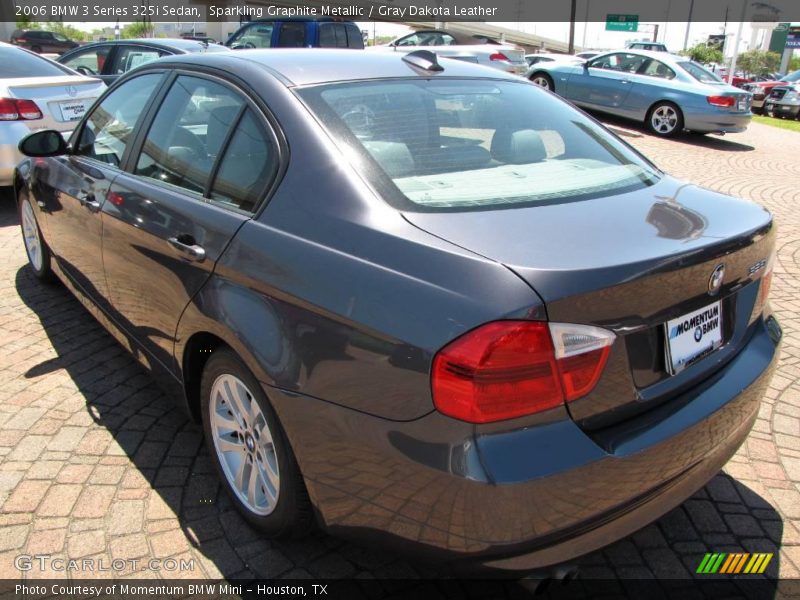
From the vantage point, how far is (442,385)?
5.58ft

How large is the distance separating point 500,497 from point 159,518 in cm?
154

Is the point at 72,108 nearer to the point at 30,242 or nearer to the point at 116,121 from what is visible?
the point at 30,242

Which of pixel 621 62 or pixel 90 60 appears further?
pixel 621 62

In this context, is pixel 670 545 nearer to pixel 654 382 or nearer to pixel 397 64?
pixel 654 382

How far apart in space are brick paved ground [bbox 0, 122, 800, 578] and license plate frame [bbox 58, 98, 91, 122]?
131 inches

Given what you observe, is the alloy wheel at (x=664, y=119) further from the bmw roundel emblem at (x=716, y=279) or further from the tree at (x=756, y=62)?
the tree at (x=756, y=62)

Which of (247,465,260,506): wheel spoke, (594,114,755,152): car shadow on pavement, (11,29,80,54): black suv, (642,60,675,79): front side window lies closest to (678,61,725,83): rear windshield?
(642,60,675,79): front side window

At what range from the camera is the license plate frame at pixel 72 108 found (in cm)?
673

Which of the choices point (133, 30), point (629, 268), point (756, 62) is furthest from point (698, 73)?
point (133, 30)

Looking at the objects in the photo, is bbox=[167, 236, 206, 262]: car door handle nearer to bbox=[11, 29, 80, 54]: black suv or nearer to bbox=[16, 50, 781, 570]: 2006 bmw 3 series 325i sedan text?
bbox=[16, 50, 781, 570]: 2006 bmw 3 series 325i sedan text

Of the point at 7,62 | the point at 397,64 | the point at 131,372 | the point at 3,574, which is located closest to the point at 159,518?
the point at 3,574

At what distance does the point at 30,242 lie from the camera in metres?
4.85

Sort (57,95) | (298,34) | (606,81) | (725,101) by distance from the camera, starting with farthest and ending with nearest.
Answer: (298,34) → (606,81) → (725,101) → (57,95)

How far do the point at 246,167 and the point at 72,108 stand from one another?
538cm
